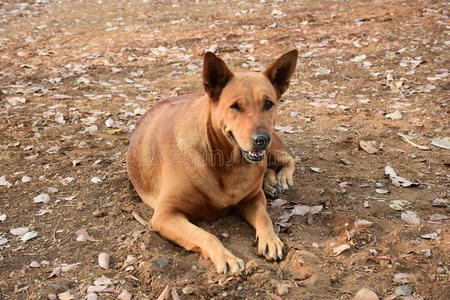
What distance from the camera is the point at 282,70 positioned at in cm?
408

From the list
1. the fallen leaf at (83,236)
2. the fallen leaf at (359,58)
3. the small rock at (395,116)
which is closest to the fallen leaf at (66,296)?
the fallen leaf at (83,236)

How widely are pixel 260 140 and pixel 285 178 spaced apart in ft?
4.69

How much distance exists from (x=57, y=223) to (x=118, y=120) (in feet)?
7.93

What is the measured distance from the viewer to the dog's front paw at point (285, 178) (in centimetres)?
483

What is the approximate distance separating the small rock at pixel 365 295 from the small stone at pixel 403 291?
16 cm

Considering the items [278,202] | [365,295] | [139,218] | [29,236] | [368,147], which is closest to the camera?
[365,295]

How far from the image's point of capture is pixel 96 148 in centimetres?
564

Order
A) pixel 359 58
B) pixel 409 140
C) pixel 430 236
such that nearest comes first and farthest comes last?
pixel 430 236
pixel 409 140
pixel 359 58

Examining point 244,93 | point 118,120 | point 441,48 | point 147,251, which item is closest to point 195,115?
point 244,93

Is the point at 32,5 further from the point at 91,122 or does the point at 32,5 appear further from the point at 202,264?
the point at 202,264

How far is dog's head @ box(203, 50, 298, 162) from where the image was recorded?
3609 millimetres

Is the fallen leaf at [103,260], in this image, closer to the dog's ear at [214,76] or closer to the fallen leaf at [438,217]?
the dog's ear at [214,76]

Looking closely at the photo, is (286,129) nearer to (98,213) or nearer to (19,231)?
(98,213)

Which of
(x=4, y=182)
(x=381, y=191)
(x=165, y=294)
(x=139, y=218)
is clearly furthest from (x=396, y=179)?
(x=4, y=182)
